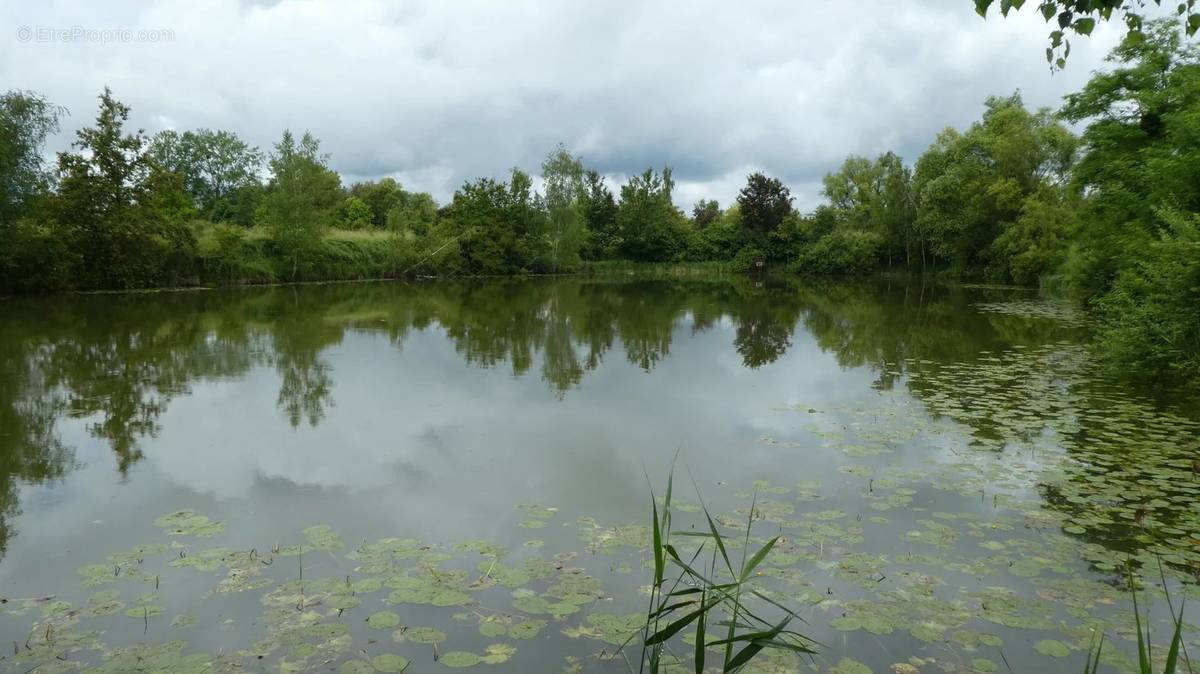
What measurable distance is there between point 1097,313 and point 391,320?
20.0m

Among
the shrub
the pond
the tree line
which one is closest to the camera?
the pond

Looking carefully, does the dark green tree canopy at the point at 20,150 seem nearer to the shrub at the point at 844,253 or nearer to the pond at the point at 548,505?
the pond at the point at 548,505

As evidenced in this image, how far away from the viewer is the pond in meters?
Answer: 3.83

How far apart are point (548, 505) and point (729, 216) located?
73.2 m

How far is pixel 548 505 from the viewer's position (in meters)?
5.85

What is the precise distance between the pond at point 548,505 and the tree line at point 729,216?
311 cm

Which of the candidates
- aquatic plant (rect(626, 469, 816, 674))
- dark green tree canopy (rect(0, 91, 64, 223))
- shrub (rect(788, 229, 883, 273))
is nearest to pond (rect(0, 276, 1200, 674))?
aquatic plant (rect(626, 469, 816, 674))

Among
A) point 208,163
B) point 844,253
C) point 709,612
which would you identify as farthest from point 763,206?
point 709,612

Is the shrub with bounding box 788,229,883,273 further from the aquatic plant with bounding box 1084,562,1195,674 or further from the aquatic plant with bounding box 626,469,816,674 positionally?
the aquatic plant with bounding box 1084,562,1195,674

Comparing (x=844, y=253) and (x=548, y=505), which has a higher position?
(x=844, y=253)

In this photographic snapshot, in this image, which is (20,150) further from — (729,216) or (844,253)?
(729,216)

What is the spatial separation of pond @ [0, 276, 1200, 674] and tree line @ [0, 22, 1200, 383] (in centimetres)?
311

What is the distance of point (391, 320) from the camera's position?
20641mm

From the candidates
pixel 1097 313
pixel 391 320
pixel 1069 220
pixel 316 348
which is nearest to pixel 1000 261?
pixel 1069 220
